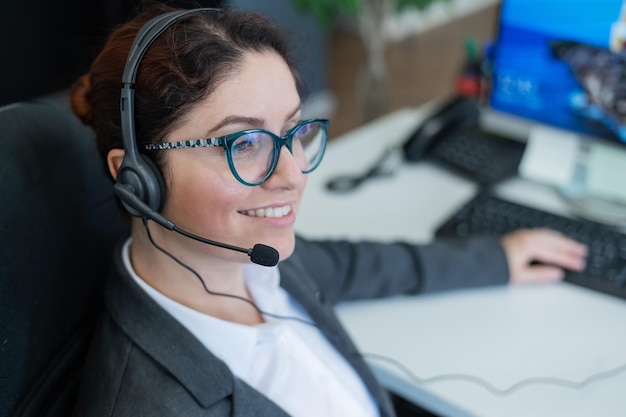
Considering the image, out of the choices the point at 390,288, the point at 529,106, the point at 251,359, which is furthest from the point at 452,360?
the point at 529,106

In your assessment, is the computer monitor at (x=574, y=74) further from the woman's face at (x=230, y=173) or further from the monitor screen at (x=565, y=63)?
the woman's face at (x=230, y=173)

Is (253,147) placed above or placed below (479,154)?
above

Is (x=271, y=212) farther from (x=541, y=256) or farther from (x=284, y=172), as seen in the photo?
(x=541, y=256)

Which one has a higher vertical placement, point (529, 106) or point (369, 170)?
point (529, 106)

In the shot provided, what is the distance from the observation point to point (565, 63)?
120cm

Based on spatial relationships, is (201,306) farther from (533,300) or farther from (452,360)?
(533,300)

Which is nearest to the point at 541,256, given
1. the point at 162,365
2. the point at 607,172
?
the point at 607,172

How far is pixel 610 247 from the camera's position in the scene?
1033 mm

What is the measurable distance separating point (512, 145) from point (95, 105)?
98 centimetres

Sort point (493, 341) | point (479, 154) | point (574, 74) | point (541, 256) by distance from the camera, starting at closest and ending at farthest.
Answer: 1. point (493, 341)
2. point (541, 256)
3. point (574, 74)
4. point (479, 154)

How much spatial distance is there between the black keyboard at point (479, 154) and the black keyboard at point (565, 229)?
0.38ft

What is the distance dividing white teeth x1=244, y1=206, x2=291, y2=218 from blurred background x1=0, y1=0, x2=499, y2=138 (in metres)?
0.25

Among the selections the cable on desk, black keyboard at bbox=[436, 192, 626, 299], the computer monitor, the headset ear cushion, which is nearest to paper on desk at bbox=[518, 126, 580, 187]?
the computer monitor

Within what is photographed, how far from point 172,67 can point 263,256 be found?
0.25 metres
